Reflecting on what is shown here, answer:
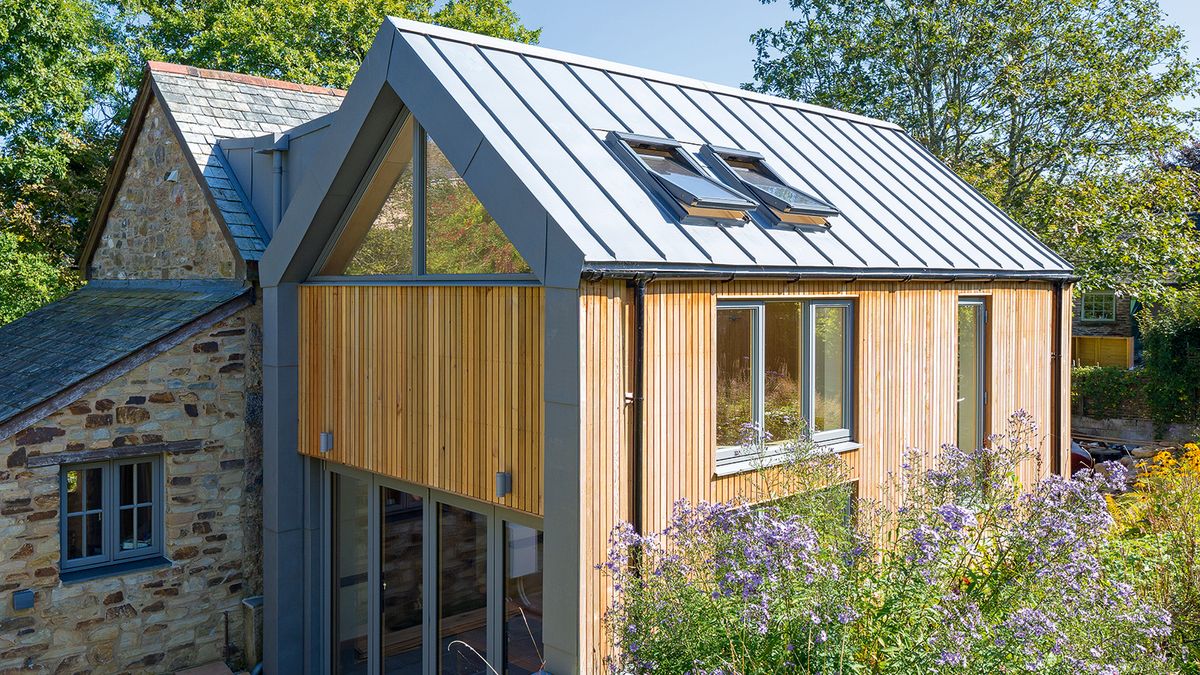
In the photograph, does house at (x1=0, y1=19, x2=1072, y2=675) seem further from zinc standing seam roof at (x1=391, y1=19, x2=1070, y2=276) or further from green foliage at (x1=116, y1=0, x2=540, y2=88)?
green foliage at (x1=116, y1=0, x2=540, y2=88)

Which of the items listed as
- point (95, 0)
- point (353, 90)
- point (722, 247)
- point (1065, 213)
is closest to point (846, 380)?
point (722, 247)

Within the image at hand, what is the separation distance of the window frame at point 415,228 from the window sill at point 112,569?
338 centimetres

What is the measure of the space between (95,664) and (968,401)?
29.2 ft

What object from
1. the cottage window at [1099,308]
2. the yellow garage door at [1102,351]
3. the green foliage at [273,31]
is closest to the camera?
the green foliage at [273,31]

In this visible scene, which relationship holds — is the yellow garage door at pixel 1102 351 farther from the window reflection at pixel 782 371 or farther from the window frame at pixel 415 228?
the window frame at pixel 415 228

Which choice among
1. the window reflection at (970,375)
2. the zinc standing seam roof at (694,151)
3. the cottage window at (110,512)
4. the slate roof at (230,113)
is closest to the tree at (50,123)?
the slate roof at (230,113)

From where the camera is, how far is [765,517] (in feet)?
17.8

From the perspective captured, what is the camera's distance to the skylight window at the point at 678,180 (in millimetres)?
7086

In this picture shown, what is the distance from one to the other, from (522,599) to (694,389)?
2061mm

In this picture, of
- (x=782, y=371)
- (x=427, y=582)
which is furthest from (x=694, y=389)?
(x=427, y=582)

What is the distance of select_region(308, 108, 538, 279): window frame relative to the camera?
23.2ft

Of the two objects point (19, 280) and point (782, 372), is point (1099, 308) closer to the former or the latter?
point (782, 372)

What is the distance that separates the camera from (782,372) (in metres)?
7.46

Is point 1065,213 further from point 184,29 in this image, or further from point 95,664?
point 184,29
